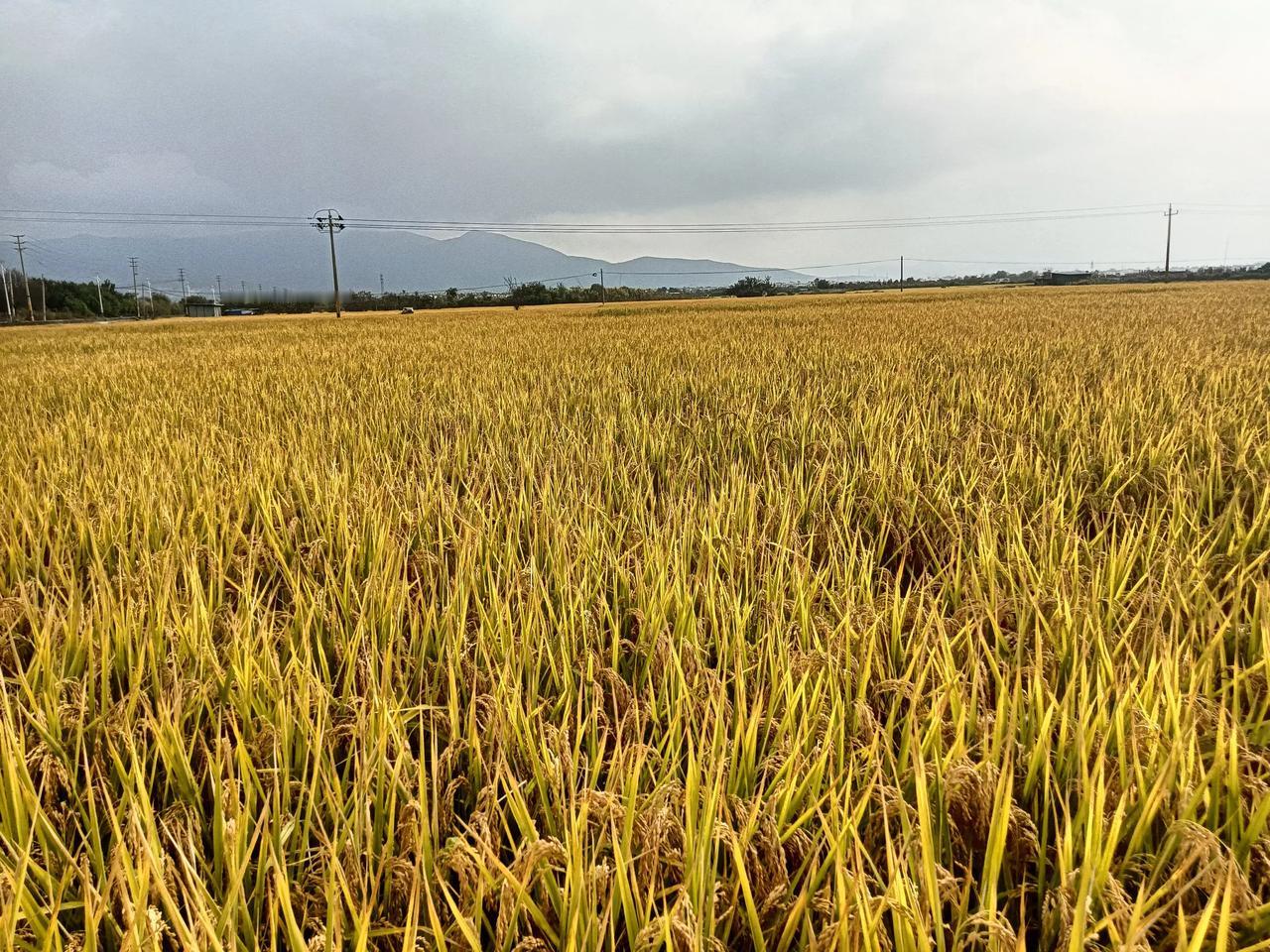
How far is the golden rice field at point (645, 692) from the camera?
738mm

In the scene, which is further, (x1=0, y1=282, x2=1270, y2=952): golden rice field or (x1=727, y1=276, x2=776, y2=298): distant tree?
(x1=727, y1=276, x2=776, y2=298): distant tree

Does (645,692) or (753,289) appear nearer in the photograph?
(645,692)

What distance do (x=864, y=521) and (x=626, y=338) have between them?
8.42m

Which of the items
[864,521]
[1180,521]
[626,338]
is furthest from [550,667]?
[626,338]

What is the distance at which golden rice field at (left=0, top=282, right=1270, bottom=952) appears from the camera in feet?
2.42

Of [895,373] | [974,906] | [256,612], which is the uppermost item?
[895,373]

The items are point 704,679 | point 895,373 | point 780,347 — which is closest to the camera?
point 704,679

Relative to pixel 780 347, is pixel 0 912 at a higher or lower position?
lower

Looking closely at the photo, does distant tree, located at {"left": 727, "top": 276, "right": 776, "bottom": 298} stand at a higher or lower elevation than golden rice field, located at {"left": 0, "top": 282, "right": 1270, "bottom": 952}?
higher

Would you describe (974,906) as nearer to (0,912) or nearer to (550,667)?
(550,667)

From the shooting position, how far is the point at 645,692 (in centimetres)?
119

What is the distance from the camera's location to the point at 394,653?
4.58 ft

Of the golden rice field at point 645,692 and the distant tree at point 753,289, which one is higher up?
the distant tree at point 753,289

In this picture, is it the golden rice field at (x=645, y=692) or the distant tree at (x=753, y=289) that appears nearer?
the golden rice field at (x=645, y=692)
